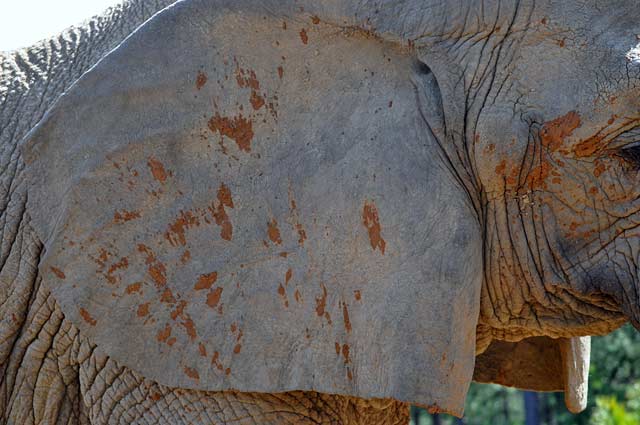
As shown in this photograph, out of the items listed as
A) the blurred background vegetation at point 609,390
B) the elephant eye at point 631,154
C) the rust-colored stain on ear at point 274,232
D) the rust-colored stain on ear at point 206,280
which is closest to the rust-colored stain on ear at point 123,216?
the rust-colored stain on ear at point 206,280

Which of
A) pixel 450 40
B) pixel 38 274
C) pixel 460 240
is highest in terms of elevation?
pixel 450 40

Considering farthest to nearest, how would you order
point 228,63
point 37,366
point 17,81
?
point 17,81 < point 37,366 < point 228,63

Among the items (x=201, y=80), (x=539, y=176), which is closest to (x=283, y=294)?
(x=201, y=80)

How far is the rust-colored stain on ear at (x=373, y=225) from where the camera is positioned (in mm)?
2824

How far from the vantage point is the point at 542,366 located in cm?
363

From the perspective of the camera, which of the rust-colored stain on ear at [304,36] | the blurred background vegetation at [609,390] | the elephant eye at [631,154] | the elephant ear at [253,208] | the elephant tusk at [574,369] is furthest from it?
the blurred background vegetation at [609,390]

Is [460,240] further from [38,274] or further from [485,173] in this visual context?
[38,274]

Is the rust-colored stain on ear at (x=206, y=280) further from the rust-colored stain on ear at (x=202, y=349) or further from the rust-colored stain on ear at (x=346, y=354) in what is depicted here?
the rust-colored stain on ear at (x=346, y=354)

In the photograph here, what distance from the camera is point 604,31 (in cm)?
275

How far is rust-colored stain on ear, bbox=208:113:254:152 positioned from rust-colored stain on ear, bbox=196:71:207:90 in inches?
3.3

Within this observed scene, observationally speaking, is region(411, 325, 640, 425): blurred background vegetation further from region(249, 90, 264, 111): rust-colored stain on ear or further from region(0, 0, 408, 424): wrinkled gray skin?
region(249, 90, 264, 111): rust-colored stain on ear

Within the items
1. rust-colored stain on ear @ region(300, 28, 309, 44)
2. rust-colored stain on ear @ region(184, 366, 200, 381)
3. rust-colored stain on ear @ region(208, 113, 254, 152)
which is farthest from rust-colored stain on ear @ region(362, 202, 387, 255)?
rust-colored stain on ear @ region(184, 366, 200, 381)

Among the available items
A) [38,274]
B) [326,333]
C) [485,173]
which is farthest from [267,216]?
[38,274]

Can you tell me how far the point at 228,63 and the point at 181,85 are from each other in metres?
0.13
